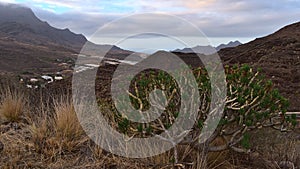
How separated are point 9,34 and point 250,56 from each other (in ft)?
419

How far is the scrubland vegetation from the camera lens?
3830mm

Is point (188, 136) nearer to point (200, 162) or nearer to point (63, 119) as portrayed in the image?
point (200, 162)

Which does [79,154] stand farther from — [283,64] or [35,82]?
[283,64]

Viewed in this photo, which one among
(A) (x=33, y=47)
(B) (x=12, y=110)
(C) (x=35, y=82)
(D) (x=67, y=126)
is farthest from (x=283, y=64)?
(A) (x=33, y=47)

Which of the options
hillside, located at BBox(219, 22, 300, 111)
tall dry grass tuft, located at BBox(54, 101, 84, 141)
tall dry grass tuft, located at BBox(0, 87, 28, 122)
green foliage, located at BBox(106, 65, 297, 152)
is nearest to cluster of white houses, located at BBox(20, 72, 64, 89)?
tall dry grass tuft, located at BBox(0, 87, 28, 122)

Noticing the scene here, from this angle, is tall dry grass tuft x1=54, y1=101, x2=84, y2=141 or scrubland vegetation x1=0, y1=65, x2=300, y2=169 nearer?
scrubland vegetation x1=0, y1=65, x2=300, y2=169

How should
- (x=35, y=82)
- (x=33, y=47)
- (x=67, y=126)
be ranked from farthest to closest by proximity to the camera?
(x=33, y=47) < (x=35, y=82) < (x=67, y=126)

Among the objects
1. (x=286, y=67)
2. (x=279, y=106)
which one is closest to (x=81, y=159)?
(x=279, y=106)

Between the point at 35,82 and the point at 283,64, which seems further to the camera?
the point at 283,64

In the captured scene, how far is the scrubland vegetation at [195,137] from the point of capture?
383 centimetres

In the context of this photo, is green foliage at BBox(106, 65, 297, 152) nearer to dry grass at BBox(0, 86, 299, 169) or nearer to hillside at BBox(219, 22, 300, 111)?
dry grass at BBox(0, 86, 299, 169)

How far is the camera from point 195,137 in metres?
4.08

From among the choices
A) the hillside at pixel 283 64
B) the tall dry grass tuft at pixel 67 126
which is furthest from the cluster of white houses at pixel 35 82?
the hillside at pixel 283 64

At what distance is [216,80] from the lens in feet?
12.9
